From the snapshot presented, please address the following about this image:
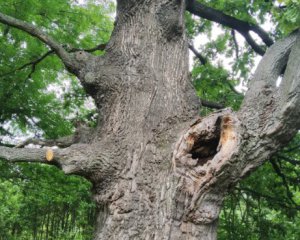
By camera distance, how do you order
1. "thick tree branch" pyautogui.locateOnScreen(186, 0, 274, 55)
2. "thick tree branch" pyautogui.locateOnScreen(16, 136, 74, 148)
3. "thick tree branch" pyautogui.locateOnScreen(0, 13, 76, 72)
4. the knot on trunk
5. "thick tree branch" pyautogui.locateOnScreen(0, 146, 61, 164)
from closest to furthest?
the knot on trunk → "thick tree branch" pyautogui.locateOnScreen(0, 146, 61, 164) → "thick tree branch" pyautogui.locateOnScreen(16, 136, 74, 148) → "thick tree branch" pyautogui.locateOnScreen(0, 13, 76, 72) → "thick tree branch" pyautogui.locateOnScreen(186, 0, 274, 55)

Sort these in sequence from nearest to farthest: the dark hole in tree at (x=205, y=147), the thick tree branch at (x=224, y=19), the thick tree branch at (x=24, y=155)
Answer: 1. the dark hole in tree at (x=205, y=147)
2. the thick tree branch at (x=24, y=155)
3. the thick tree branch at (x=224, y=19)

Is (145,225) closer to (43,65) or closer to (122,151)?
(122,151)

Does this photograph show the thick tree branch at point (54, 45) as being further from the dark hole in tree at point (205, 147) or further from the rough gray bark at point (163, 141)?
the dark hole in tree at point (205, 147)

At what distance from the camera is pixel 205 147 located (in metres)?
2.95

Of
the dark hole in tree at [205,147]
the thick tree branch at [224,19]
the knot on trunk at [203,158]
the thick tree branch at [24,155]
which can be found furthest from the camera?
the thick tree branch at [224,19]

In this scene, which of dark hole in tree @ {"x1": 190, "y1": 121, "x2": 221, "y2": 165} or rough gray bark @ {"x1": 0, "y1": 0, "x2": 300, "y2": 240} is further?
dark hole in tree @ {"x1": 190, "y1": 121, "x2": 221, "y2": 165}

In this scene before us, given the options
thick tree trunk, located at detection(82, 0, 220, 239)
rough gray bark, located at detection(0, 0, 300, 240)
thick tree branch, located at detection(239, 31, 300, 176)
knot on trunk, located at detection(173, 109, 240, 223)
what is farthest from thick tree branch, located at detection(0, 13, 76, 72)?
thick tree branch, located at detection(239, 31, 300, 176)

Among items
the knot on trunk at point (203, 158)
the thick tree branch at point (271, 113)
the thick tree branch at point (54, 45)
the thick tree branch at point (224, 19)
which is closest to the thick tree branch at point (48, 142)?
the thick tree branch at point (54, 45)

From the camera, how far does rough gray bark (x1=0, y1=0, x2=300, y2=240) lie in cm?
272

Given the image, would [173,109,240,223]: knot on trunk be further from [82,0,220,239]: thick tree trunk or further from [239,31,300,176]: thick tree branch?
[239,31,300,176]: thick tree branch

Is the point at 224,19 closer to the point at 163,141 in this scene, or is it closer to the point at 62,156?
the point at 163,141

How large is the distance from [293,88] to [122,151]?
146 centimetres

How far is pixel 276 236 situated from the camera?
6.73m

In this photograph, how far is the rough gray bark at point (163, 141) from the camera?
8.91ft
